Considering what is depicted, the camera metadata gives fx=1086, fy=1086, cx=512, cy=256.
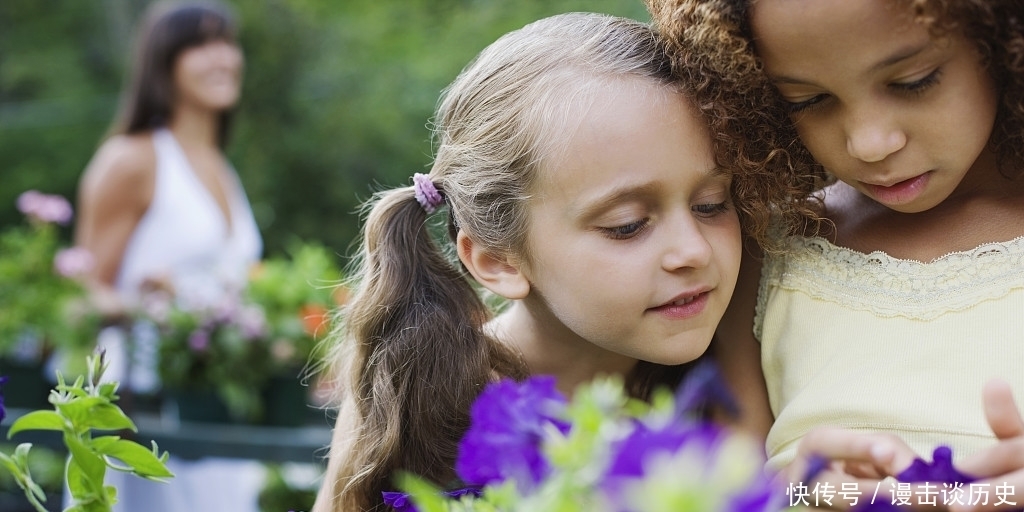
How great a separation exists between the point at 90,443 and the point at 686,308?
0.84 metres

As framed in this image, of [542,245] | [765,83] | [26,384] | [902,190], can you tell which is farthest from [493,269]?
[26,384]

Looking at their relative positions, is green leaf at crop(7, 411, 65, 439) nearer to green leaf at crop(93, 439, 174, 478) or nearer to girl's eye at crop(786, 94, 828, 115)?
green leaf at crop(93, 439, 174, 478)

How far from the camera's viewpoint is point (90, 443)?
122 cm

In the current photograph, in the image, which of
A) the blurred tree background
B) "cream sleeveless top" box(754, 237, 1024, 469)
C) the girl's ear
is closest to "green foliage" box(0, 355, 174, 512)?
the girl's ear

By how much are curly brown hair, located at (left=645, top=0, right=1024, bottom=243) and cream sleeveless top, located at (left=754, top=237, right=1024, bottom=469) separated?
11 centimetres

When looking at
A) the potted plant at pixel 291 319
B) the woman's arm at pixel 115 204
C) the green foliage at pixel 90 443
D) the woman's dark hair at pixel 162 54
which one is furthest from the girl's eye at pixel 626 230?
the woman's dark hair at pixel 162 54

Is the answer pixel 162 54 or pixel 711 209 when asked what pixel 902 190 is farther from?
pixel 162 54

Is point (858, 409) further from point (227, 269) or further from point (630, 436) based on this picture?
point (227, 269)

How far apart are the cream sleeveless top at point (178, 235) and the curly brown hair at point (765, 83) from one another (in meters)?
2.63

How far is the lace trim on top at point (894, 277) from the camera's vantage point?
5.14 ft

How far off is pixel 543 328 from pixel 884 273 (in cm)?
58

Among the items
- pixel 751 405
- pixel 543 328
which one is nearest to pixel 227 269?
pixel 543 328

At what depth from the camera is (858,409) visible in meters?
1.55

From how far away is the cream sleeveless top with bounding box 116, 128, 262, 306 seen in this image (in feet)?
13.5
